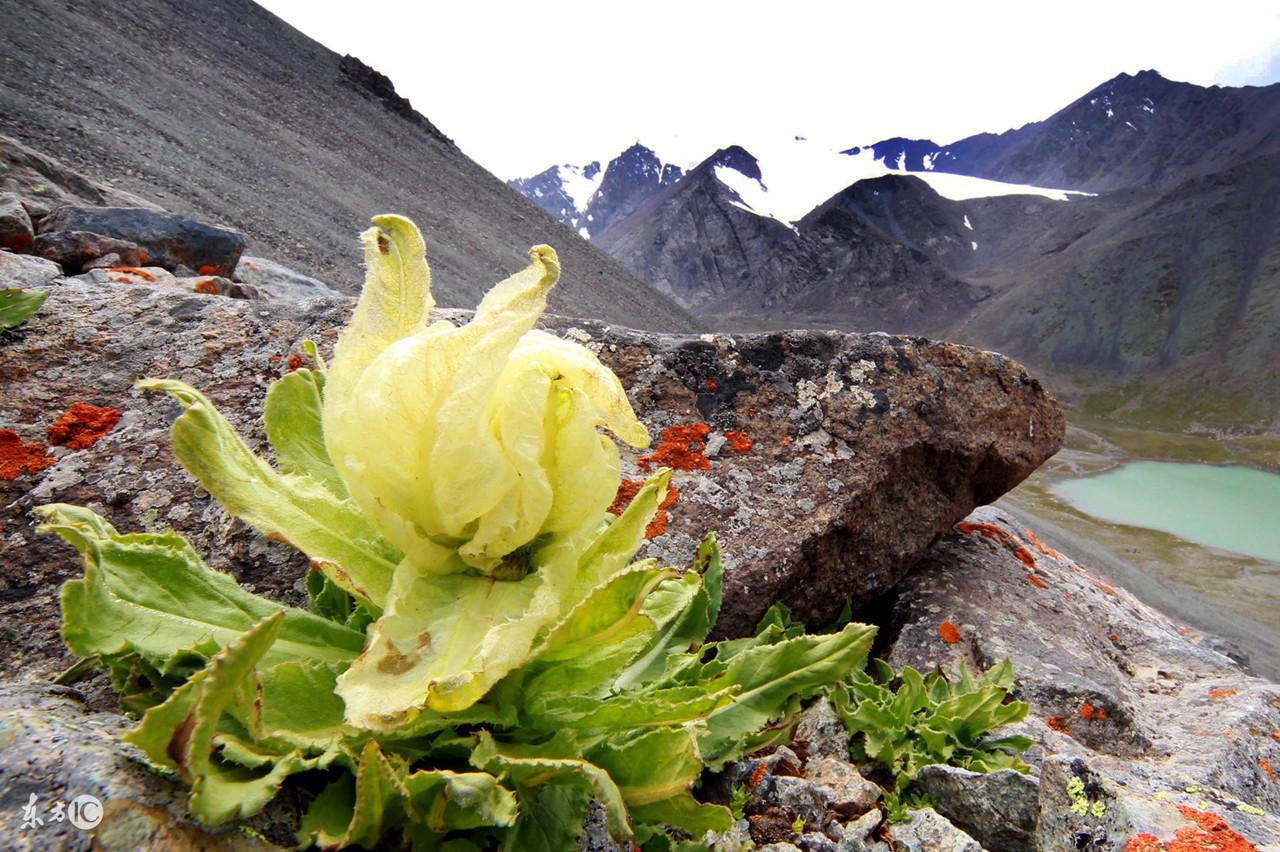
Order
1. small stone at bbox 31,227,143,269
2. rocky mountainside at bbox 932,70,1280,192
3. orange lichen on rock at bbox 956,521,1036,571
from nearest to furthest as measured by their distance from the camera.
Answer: orange lichen on rock at bbox 956,521,1036,571 → small stone at bbox 31,227,143,269 → rocky mountainside at bbox 932,70,1280,192

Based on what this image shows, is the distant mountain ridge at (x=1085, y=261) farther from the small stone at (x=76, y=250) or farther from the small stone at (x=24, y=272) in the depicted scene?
the small stone at (x=24, y=272)

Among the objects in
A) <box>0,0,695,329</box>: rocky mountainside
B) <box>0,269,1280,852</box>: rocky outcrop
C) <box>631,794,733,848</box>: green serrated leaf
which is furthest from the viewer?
<box>0,0,695,329</box>: rocky mountainside

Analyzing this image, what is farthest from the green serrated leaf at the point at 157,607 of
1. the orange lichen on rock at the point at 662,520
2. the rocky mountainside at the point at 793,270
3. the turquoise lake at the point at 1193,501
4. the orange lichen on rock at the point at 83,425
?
the rocky mountainside at the point at 793,270

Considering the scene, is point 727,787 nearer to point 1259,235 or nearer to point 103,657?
point 103,657

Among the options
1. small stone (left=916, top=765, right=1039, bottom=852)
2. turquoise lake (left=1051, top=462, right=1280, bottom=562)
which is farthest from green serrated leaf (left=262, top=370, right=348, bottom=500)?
turquoise lake (left=1051, top=462, right=1280, bottom=562)

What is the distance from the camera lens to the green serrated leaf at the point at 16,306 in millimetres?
3504

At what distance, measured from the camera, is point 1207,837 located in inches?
103

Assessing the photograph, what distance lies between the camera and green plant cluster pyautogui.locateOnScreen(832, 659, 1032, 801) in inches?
127

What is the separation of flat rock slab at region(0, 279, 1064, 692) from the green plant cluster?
2.60ft

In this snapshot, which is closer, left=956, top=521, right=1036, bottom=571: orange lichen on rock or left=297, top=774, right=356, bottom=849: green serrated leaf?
left=297, top=774, right=356, bottom=849: green serrated leaf

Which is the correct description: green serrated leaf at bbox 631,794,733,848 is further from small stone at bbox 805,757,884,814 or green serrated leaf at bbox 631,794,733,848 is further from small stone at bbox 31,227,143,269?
small stone at bbox 31,227,143,269

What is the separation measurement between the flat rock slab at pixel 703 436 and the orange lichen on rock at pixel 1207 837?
6.43 feet

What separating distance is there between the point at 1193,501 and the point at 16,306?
72388mm

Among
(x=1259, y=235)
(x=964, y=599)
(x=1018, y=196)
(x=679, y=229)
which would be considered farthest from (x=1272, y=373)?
(x=679, y=229)
